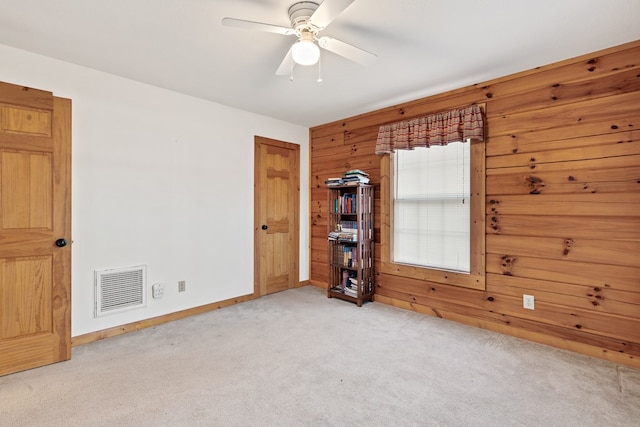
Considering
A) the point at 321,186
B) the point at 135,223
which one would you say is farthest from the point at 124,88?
the point at 321,186

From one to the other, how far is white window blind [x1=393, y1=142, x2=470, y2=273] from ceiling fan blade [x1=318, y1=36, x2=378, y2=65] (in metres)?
1.56

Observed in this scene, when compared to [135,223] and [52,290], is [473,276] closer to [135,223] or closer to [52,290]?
[135,223]

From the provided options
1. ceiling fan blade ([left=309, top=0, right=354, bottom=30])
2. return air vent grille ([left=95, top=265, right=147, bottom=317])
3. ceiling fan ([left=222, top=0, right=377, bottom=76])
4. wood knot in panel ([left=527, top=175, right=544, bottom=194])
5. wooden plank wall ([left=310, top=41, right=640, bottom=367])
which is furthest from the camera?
return air vent grille ([left=95, top=265, right=147, bottom=317])

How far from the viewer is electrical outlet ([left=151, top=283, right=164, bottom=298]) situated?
10.1 feet

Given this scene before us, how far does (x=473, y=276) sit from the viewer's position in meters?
3.00

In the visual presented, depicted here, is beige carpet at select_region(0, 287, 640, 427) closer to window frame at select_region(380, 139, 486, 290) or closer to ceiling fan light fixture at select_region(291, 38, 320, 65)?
window frame at select_region(380, 139, 486, 290)

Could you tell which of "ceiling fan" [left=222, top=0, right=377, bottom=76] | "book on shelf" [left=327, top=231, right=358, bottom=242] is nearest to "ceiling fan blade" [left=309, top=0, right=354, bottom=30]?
"ceiling fan" [left=222, top=0, right=377, bottom=76]

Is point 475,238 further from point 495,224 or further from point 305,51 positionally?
point 305,51

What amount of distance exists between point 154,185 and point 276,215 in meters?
1.60

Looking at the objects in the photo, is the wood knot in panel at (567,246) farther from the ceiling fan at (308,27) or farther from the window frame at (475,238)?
the ceiling fan at (308,27)

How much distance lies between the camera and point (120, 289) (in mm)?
2865

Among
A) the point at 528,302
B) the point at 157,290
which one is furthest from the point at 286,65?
the point at 528,302

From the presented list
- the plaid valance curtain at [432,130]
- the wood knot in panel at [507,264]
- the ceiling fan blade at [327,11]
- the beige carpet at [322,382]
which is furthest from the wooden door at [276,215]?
the wood knot in panel at [507,264]

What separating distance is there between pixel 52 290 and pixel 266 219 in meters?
2.27
